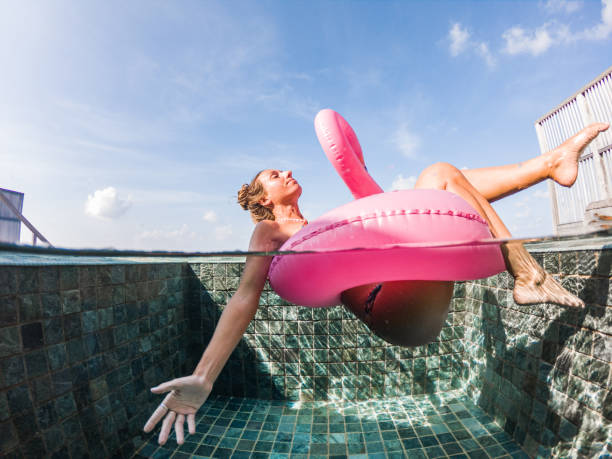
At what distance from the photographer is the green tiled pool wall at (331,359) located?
2.52m

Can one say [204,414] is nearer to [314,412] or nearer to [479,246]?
[314,412]

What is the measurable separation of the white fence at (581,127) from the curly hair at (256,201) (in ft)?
11.7

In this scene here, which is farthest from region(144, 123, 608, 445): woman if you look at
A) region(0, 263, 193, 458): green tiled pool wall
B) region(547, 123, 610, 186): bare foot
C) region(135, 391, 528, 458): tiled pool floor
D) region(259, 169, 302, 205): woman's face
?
region(135, 391, 528, 458): tiled pool floor

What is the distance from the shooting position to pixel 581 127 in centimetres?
392

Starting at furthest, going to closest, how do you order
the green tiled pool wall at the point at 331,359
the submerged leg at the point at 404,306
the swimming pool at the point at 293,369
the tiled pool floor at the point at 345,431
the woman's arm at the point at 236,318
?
the green tiled pool wall at the point at 331,359 < the tiled pool floor at the point at 345,431 < the swimming pool at the point at 293,369 < the submerged leg at the point at 404,306 < the woman's arm at the point at 236,318

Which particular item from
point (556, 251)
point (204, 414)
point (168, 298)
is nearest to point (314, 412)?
point (204, 414)

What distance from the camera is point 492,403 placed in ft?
7.07

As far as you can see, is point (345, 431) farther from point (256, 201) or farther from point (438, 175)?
point (438, 175)

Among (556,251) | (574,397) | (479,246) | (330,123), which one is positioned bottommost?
(574,397)

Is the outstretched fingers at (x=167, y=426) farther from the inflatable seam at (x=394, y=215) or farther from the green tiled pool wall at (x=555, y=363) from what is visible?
the green tiled pool wall at (x=555, y=363)

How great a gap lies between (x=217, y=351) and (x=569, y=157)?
1.59m

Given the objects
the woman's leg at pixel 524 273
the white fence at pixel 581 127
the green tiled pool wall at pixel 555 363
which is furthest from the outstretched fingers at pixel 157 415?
the white fence at pixel 581 127

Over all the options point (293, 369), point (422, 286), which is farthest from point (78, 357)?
point (422, 286)

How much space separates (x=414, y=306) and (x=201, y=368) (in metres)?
0.76
